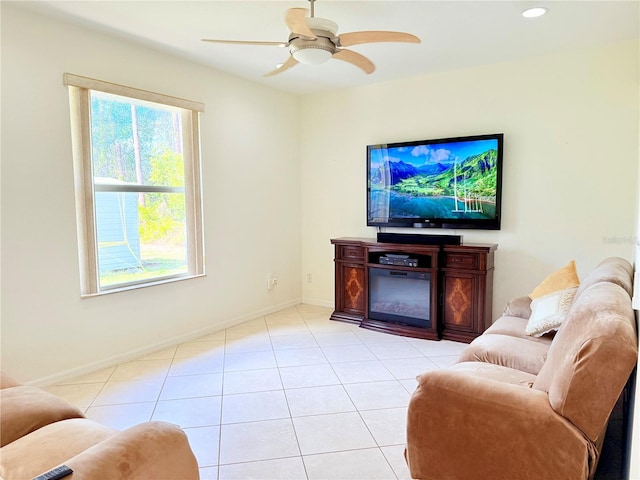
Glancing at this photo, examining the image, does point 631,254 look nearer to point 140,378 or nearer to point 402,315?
point 402,315

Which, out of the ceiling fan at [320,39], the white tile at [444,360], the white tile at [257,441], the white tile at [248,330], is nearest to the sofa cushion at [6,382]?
the white tile at [257,441]

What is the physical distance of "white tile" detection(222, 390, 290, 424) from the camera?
2441mm

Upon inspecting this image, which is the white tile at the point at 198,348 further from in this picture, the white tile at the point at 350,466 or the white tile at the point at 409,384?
the white tile at the point at 350,466

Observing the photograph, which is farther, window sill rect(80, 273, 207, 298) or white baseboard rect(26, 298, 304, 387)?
window sill rect(80, 273, 207, 298)

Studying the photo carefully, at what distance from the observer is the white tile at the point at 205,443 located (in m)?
2.04

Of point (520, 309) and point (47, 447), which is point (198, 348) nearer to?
point (47, 447)

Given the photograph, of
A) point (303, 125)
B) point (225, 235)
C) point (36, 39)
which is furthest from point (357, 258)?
point (36, 39)

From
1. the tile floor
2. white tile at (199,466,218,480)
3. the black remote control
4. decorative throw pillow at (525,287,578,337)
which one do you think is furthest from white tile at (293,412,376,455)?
the black remote control

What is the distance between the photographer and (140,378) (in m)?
3.02

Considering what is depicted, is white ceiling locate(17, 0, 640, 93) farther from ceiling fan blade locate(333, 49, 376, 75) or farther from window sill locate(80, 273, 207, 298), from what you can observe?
window sill locate(80, 273, 207, 298)

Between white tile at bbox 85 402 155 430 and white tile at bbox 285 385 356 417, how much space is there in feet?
2.94

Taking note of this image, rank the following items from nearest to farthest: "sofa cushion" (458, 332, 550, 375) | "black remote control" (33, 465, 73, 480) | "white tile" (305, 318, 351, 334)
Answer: "black remote control" (33, 465, 73, 480), "sofa cushion" (458, 332, 550, 375), "white tile" (305, 318, 351, 334)

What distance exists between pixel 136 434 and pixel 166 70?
10.8 ft

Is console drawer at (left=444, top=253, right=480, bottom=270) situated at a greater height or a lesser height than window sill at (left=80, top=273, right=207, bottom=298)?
greater
